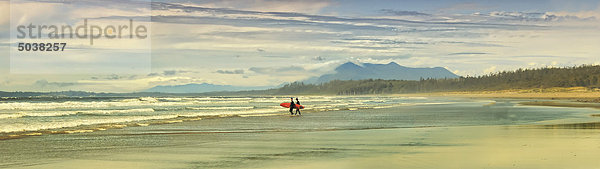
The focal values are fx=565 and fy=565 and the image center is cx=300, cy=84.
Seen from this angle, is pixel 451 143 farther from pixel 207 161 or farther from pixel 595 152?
pixel 207 161

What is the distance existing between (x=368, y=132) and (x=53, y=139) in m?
12.3

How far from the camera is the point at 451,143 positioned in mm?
18344

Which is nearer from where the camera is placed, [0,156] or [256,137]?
[0,156]

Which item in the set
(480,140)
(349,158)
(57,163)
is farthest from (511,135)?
(57,163)

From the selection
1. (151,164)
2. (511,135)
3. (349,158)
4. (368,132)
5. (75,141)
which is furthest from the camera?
(368,132)

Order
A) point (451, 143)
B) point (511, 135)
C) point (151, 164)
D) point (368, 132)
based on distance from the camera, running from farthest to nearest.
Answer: point (368, 132) → point (511, 135) → point (451, 143) → point (151, 164)

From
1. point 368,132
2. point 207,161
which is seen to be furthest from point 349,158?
point 368,132

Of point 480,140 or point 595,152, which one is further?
point 480,140

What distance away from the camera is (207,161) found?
1441 cm

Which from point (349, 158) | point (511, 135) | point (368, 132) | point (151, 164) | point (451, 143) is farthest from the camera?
→ point (368, 132)

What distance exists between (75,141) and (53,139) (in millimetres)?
1341

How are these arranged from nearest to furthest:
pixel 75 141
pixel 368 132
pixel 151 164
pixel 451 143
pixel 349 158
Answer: pixel 151 164 → pixel 349 158 → pixel 451 143 → pixel 75 141 → pixel 368 132

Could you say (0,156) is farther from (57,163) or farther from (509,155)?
(509,155)

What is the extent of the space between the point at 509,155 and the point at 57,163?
11.6 m
